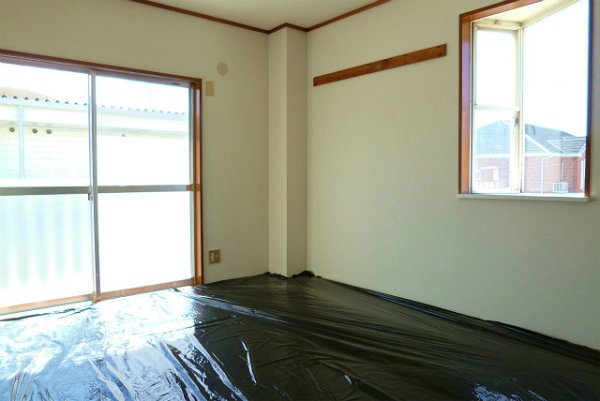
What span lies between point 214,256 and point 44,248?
1.41 meters

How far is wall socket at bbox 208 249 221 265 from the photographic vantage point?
12.8ft

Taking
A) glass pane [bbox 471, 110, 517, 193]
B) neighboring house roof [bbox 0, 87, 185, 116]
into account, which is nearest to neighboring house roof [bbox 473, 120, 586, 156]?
glass pane [bbox 471, 110, 517, 193]

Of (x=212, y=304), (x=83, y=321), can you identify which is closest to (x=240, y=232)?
(x=212, y=304)

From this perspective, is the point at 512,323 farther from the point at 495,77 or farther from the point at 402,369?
the point at 495,77

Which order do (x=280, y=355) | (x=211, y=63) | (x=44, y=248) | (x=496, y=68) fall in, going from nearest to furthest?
(x=280, y=355)
(x=496, y=68)
(x=44, y=248)
(x=211, y=63)

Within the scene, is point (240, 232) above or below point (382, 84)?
below

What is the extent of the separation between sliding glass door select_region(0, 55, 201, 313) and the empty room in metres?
0.02

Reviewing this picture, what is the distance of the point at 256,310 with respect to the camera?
3.07 m

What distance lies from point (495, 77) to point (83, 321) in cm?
347

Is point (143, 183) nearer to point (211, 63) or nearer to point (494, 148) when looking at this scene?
point (211, 63)

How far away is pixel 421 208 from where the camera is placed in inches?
127

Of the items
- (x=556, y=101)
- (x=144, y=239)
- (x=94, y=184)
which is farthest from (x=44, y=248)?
(x=556, y=101)

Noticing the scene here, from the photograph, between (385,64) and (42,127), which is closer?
(42,127)

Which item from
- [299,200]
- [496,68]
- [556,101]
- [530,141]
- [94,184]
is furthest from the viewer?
[299,200]
